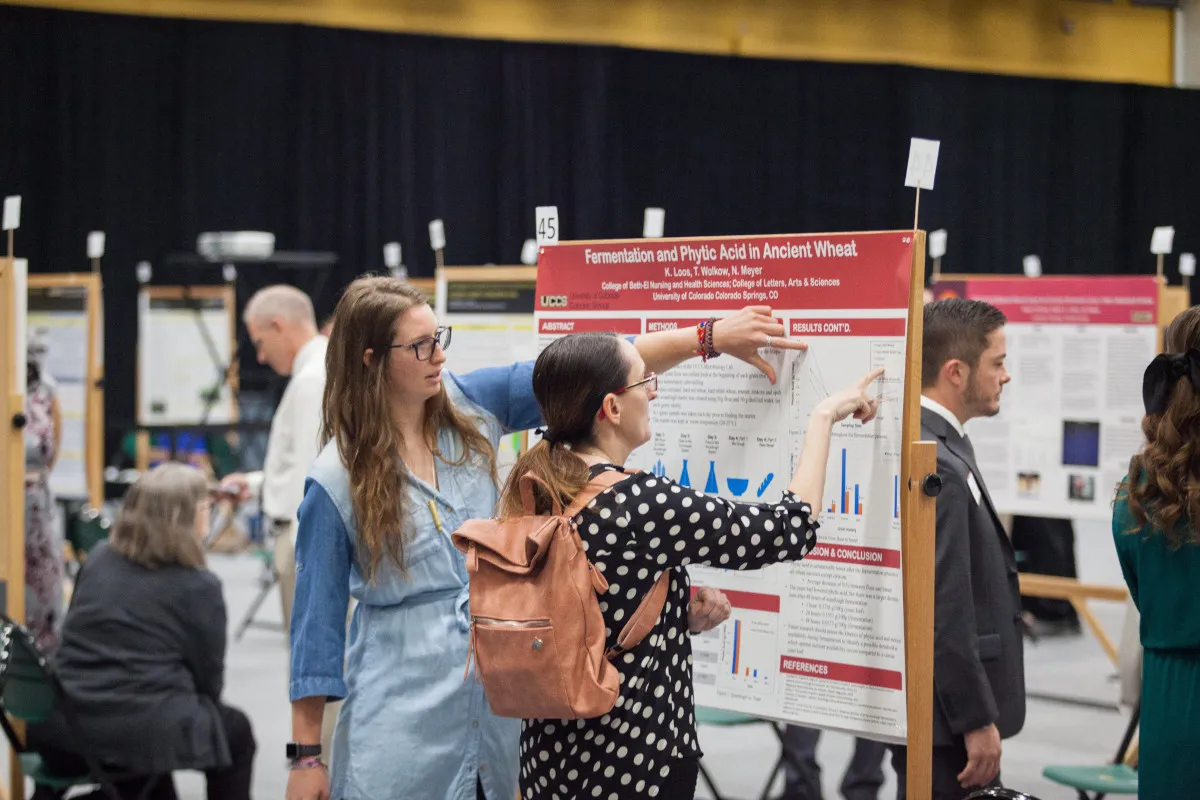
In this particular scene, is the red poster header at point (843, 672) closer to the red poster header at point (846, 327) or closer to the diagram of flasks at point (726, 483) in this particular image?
the diagram of flasks at point (726, 483)

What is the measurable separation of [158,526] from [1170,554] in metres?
2.50

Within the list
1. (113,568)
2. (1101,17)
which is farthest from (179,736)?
(1101,17)

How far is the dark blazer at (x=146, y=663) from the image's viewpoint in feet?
10.8

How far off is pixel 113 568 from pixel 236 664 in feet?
9.34

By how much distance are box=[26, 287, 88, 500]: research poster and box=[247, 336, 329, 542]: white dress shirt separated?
2.18 meters

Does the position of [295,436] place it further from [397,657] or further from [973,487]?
[973,487]

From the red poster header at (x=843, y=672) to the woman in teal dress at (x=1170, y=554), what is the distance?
0.39 m

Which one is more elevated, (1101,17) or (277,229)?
(1101,17)

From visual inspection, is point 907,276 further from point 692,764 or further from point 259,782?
point 259,782

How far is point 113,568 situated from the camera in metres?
3.40

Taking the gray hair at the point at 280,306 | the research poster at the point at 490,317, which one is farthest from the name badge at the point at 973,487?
the gray hair at the point at 280,306

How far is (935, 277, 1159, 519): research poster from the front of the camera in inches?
186

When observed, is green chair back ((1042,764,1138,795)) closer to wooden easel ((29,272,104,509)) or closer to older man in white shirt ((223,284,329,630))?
older man in white shirt ((223,284,329,630))

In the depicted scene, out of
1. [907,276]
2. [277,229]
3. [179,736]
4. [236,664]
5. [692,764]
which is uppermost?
[277,229]
